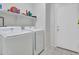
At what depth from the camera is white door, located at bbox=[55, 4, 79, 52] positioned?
4.15 meters

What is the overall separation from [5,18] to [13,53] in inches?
16.7

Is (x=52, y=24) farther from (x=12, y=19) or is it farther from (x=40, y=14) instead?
(x=12, y=19)

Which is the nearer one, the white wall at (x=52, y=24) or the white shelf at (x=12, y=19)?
the white shelf at (x=12, y=19)

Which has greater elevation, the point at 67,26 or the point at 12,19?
the point at 12,19

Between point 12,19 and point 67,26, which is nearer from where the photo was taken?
point 12,19

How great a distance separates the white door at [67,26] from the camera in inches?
163

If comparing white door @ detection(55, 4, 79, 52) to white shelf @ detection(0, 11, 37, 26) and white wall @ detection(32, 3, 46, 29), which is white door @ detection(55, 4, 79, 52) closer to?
white wall @ detection(32, 3, 46, 29)

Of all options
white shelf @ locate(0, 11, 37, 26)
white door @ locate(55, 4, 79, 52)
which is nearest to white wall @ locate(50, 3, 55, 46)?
white door @ locate(55, 4, 79, 52)

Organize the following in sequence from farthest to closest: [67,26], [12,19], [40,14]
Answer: [40,14]
[67,26]
[12,19]

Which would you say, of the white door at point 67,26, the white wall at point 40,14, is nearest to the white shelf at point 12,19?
the white door at point 67,26

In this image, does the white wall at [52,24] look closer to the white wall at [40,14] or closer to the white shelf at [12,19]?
the white wall at [40,14]

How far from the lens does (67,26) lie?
441cm

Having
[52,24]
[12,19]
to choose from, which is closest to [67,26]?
[52,24]
